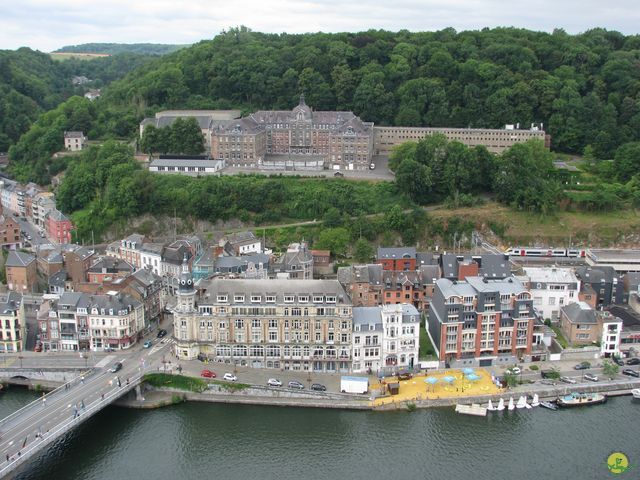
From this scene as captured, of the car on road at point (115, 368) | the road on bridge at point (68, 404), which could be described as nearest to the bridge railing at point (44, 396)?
the road on bridge at point (68, 404)

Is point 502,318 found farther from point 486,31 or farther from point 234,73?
point 486,31

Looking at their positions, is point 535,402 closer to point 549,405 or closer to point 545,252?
point 549,405

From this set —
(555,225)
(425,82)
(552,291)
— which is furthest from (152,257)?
(425,82)

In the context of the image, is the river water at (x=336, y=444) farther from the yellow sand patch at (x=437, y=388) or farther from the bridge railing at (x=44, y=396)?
the bridge railing at (x=44, y=396)

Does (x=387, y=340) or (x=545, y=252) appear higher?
(x=545, y=252)

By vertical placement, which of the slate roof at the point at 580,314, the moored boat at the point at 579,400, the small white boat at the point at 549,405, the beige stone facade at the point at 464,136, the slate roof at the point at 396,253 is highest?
the beige stone facade at the point at 464,136

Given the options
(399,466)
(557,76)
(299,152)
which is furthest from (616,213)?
(399,466)
